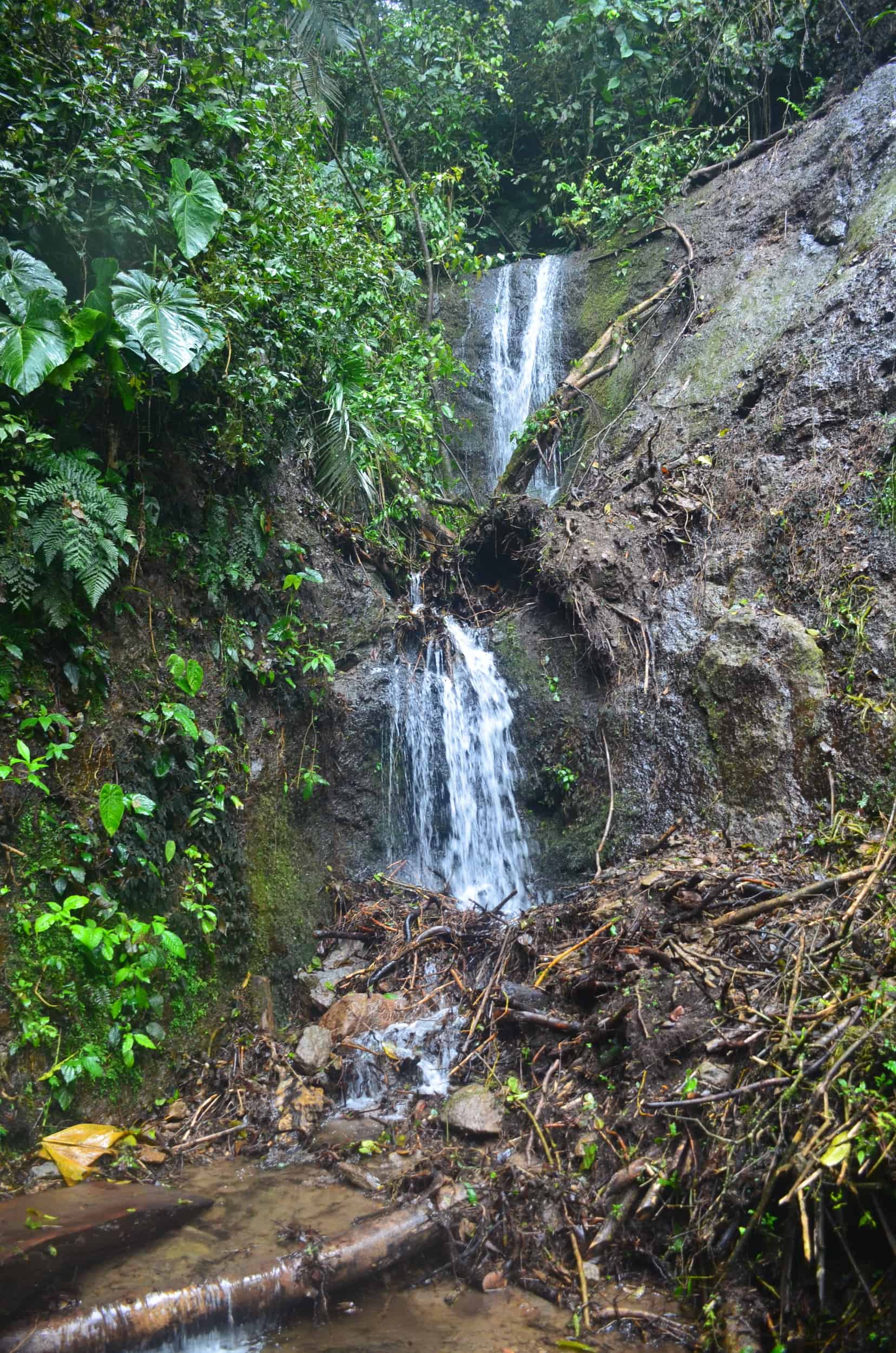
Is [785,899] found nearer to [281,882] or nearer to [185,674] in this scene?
[281,882]

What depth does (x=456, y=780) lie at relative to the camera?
22.9ft

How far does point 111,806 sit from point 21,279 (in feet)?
8.81

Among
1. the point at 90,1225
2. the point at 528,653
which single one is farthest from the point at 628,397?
the point at 90,1225

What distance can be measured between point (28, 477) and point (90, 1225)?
3.40 m

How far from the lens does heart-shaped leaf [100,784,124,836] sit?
4.21m

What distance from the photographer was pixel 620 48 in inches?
461

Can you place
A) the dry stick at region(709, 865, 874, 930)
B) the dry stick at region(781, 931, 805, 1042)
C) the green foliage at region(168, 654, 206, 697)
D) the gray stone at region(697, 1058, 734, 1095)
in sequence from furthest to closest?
the green foliage at region(168, 654, 206, 697) → the dry stick at region(709, 865, 874, 930) → the gray stone at region(697, 1058, 734, 1095) → the dry stick at region(781, 931, 805, 1042)

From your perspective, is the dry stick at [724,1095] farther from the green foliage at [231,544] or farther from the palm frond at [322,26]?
the palm frond at [322,26]

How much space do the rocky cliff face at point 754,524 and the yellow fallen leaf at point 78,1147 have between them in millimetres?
3677

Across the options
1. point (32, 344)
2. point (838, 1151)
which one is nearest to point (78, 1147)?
point (838, 1151)

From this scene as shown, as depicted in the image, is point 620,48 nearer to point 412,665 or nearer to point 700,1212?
point 412,665

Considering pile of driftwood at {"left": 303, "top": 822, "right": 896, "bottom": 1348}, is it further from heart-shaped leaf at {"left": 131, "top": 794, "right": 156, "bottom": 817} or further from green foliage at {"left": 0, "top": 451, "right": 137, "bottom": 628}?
green foliage at {"left": 0, "top": 451, "right": 137, "bottom": 628}

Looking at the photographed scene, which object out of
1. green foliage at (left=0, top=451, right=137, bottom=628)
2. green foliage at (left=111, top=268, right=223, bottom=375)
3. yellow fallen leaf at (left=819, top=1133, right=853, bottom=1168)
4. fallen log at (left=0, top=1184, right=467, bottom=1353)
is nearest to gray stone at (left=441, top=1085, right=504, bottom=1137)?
fallen log at (left=0, top=1184, right=467, bottom=1353)

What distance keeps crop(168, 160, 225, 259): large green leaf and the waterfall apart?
11.4ft
